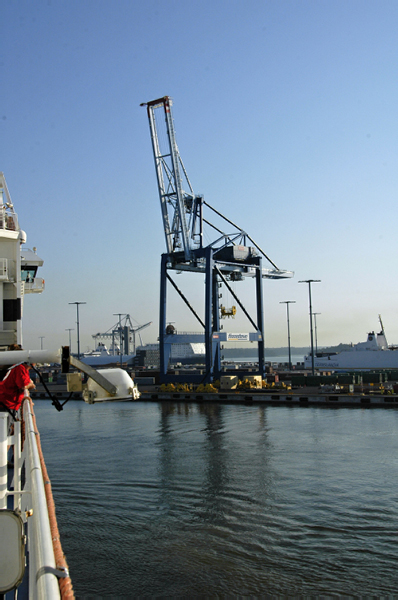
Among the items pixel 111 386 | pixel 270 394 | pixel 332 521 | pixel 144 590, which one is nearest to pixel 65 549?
pixel 144 590

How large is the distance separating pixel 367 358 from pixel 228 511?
8237cm

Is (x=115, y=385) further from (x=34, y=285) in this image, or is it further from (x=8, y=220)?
(x=34, y=285)

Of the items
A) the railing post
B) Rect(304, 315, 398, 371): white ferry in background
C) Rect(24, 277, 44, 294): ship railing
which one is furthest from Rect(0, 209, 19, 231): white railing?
Rect(304, 315, 398, 371): white ferry in background

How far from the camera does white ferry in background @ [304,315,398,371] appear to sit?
88312mm

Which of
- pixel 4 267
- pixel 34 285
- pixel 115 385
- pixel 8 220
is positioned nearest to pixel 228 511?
pixel 115 385

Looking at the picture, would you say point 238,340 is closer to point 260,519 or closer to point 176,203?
point 176,203

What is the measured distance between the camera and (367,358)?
90812 mm

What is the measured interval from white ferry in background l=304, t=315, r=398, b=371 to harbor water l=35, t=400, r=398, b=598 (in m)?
64.7

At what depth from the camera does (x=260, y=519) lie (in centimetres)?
1345

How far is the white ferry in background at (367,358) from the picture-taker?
88.3 meters

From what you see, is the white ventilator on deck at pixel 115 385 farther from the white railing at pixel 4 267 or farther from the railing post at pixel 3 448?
the white railing at pixel 4 267

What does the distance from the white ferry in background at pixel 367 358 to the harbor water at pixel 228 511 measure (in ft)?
212

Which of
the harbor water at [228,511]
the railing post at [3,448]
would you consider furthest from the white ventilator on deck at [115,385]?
the harbor water at [228,511]

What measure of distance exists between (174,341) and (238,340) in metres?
6.68
